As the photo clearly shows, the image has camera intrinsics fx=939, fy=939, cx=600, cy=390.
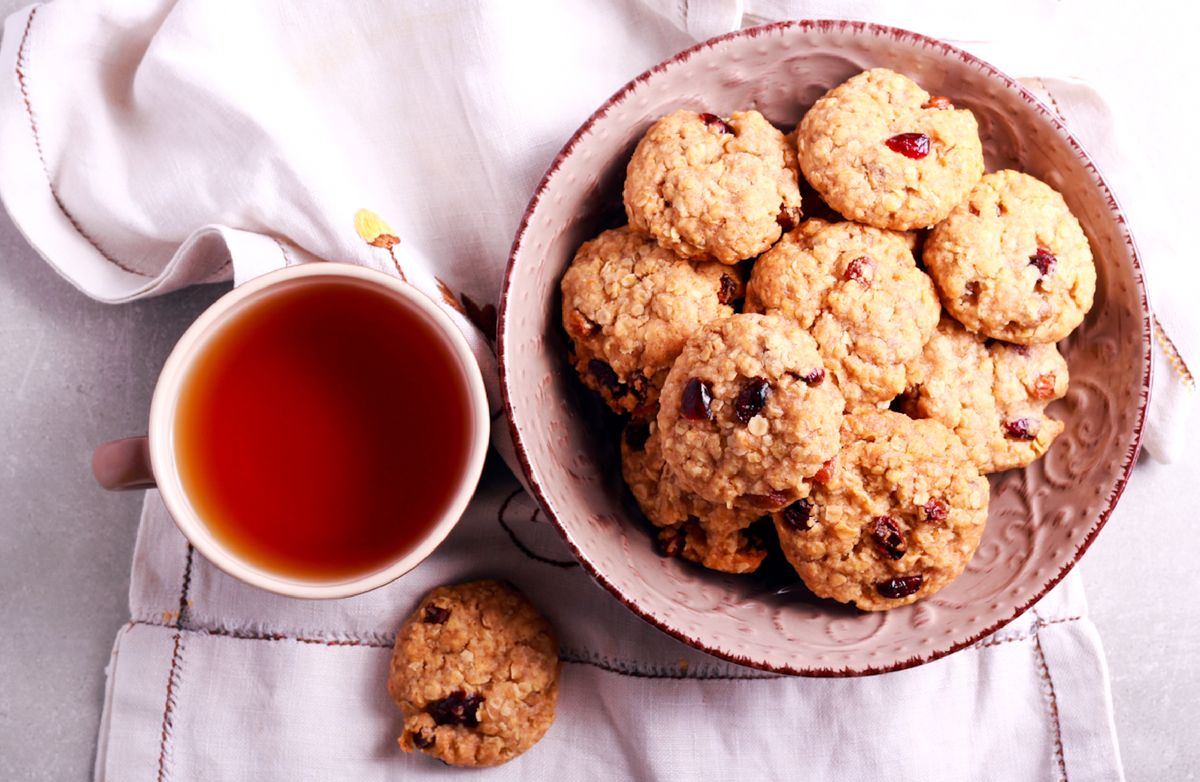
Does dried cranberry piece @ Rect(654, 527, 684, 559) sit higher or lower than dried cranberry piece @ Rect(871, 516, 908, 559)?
lower

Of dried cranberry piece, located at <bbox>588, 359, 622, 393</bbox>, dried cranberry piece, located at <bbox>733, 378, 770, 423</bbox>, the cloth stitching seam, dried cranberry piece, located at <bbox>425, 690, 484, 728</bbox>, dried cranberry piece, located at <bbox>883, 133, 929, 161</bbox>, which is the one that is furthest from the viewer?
the cloth stitching seam

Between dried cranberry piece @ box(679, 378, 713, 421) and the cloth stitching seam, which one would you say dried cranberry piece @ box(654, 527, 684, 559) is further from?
the cloth stitching seam

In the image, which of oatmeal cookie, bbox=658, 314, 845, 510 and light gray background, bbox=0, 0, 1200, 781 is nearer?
oatmeal cookie, bbox=658, 314, 845, 510

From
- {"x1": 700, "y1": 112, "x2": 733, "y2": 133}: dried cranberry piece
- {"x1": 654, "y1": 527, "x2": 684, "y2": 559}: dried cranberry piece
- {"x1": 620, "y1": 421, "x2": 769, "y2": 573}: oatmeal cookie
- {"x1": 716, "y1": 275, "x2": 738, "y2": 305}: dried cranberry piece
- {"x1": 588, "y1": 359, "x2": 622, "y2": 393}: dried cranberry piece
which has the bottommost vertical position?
{"x1": 654, "y1": 527, "x2": 684, "y2": 559}: dried cranberry piece

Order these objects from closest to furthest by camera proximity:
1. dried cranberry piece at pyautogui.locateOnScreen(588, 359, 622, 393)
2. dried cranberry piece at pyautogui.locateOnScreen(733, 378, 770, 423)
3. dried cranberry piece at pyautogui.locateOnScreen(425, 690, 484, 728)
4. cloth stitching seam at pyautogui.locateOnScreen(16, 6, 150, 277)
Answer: dried cranberry piece at pyautogui.locateOnScreen(733, 378, 770, 423) → dried cranberry piece at pyautogui.locateOnScreen(588, 359, 622, 393) → dried cranberry piece at pyautogui.locateOnScreen(425, 690, 484, 728) → cloth stitching seam at pyautogui.locateOnScreen(16, 6, 150, 277)

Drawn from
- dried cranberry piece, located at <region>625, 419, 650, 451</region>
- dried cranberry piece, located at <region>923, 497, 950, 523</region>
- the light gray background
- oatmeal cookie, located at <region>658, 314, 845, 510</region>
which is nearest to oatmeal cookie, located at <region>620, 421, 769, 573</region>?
dried cranberry piece, located at <region>625, 419, 650, 451</region>

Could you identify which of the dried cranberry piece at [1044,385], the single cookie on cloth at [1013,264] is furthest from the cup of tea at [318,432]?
the dried cranberry piece at [1044,385]
